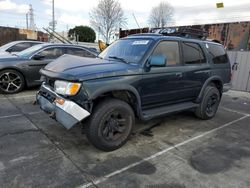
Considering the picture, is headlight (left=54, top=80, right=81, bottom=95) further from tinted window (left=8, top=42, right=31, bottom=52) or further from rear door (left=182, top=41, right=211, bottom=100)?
tinted window (left=8, top=42, right=31, bottom=52)

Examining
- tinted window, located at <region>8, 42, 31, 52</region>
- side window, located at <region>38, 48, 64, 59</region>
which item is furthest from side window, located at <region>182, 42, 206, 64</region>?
tinted window, located at <region>8, 42, 31, 52</region>

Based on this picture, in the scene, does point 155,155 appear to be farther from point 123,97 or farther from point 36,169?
point 36,169

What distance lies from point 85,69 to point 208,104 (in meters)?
3.27

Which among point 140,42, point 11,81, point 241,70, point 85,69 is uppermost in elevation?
point 140,42

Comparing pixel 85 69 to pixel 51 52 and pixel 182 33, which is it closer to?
pixel 182 33

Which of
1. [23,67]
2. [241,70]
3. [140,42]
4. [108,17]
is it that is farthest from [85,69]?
[108,17]

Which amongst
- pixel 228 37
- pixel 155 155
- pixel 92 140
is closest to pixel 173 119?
pixel 155 155

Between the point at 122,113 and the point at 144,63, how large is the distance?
93cm

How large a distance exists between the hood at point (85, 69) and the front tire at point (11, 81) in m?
3.24

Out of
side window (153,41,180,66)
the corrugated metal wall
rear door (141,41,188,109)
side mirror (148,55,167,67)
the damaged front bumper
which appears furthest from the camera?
the corrugated metal wall

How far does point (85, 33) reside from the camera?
3572 cm

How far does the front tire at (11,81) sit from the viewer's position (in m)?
6.37

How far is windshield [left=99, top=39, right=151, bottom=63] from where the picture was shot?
3951 mm

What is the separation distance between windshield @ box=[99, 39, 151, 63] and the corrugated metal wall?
23.4 ft
